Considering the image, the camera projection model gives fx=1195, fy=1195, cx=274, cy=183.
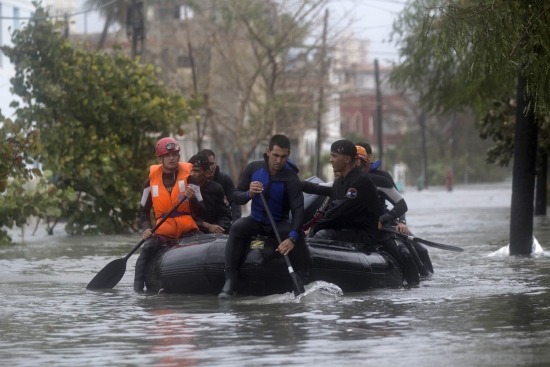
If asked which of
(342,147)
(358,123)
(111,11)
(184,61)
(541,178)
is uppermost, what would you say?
(111,11)

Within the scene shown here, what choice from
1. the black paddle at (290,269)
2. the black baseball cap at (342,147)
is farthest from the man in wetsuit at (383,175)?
the black paddle at (290,269)

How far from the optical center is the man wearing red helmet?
A: 40.8ft

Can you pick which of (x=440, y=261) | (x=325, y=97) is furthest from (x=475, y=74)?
(x=325, y=97)

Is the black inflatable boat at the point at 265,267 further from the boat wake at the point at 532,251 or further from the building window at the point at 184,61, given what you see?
the building window at the point at 184,61

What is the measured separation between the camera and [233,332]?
9125 mm

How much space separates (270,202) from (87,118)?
498 inches

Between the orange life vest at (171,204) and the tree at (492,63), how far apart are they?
9.57 ft

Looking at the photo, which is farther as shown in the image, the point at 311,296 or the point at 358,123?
the point at 358,123

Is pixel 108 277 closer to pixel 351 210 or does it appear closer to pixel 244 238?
pixel 244 238

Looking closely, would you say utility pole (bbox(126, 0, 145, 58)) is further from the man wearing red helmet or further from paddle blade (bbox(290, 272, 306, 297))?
paddle blade (bbox(290, 272, 306, 297))

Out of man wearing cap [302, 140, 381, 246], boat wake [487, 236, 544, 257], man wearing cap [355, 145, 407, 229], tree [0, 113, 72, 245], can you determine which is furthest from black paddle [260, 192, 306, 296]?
tree [0, 113, 72, 245]

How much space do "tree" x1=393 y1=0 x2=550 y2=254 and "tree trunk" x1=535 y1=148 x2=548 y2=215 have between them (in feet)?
8.53

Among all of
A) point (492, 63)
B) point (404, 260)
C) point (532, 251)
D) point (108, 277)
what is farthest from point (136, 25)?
point (492, 63)

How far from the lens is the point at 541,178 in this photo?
28719 mm
